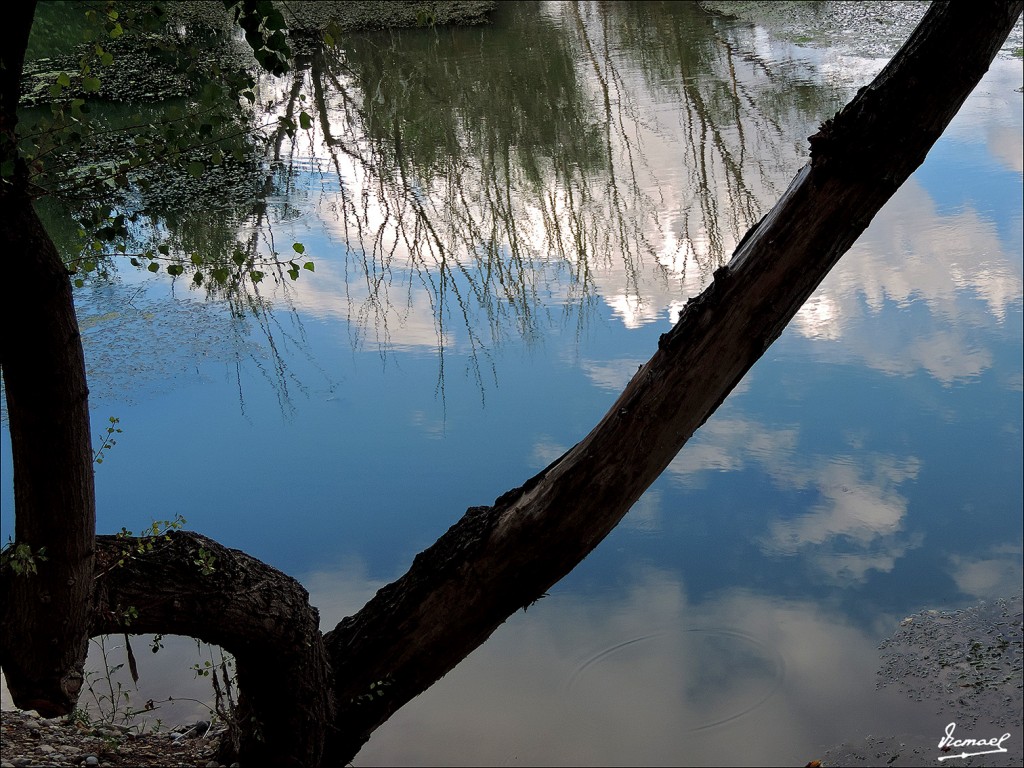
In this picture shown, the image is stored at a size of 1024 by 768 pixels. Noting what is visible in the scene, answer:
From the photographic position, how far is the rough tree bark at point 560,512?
1.65m

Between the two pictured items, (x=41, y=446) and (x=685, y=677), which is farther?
(x=685, y=677)

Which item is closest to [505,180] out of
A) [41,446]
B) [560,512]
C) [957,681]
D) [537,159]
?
[537,159]

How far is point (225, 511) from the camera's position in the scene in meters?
3.42

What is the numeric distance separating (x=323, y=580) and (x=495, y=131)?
3.87 meters

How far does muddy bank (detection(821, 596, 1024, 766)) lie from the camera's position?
2320 millimetres

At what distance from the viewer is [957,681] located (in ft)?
8.15

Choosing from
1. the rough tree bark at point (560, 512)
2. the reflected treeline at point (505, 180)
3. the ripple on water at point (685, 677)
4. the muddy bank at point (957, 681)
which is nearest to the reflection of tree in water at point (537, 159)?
the reflected treeline at point (505, 180)

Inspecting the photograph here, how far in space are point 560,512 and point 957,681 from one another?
121 cm


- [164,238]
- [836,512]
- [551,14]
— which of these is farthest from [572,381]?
[551,14]

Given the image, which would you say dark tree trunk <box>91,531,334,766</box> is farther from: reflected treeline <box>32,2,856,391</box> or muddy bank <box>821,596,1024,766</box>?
reflected treeline <box>32,2,856,391</box>

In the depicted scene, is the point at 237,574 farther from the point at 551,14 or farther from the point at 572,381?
the point at 551,14

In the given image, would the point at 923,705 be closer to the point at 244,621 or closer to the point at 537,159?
the point at 244,621

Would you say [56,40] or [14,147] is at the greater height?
[56,40]

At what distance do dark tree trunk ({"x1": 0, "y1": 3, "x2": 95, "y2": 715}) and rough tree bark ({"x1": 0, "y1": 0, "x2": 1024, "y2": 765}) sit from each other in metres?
0.02
